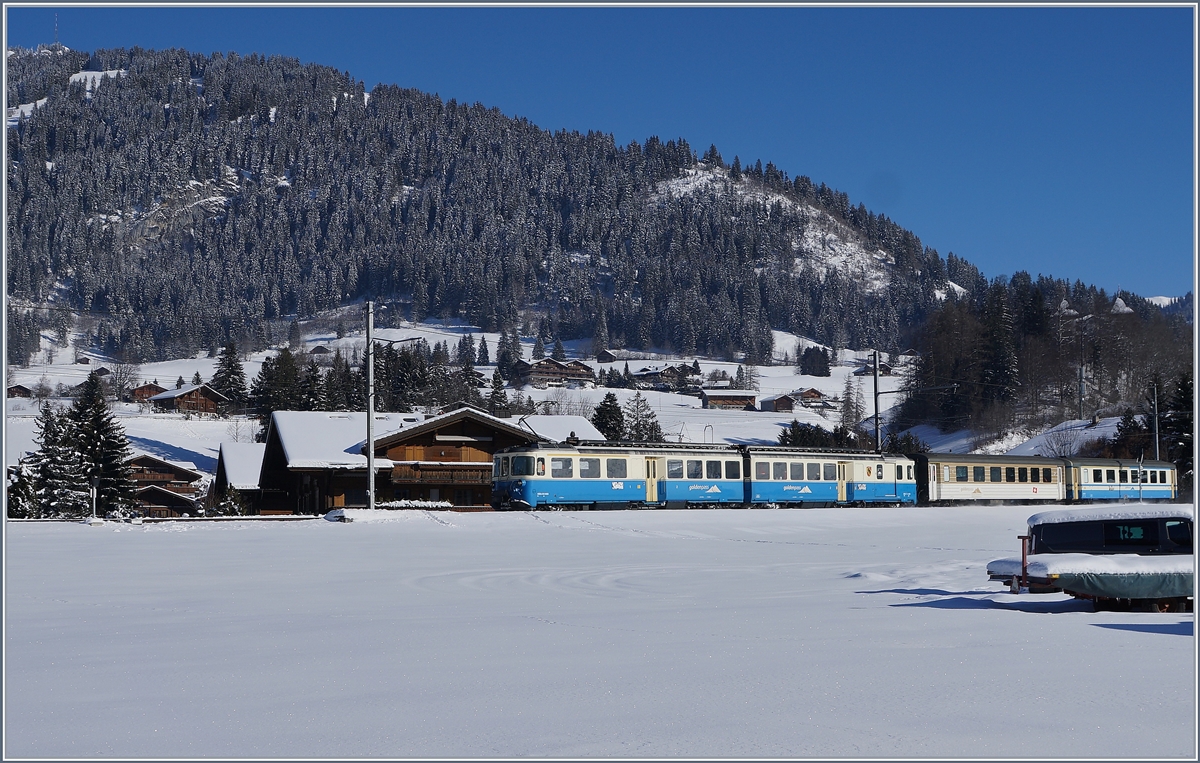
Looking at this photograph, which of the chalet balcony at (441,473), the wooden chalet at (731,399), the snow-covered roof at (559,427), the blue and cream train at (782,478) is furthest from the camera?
the wooden chalet at (731,399)

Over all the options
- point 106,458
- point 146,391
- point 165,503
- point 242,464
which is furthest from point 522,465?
point 146,391

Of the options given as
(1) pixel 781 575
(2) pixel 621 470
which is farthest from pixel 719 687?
(2) pixel 621 470

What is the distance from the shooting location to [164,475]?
78.0m

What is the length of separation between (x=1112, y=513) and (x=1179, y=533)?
28.7 inches

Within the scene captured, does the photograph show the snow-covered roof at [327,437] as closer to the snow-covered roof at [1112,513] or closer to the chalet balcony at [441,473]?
the chalet balcony at [441,473]

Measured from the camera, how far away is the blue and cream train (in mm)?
36844

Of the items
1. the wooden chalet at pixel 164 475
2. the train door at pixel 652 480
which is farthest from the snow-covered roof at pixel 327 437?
the wooden chalet at pixel 164 475

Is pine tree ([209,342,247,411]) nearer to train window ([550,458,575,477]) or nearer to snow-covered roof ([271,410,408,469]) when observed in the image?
snow-covered roof ([271,410,408,469])

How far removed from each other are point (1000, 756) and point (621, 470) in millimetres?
32223

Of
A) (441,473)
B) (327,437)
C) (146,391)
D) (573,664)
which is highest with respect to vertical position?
(146,391)

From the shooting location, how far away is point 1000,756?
18.5 ft

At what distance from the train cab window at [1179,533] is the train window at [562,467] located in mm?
25506

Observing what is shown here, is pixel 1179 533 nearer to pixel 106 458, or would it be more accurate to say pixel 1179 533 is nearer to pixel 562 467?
pixel 562 467

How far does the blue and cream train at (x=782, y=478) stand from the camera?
36844 mm
